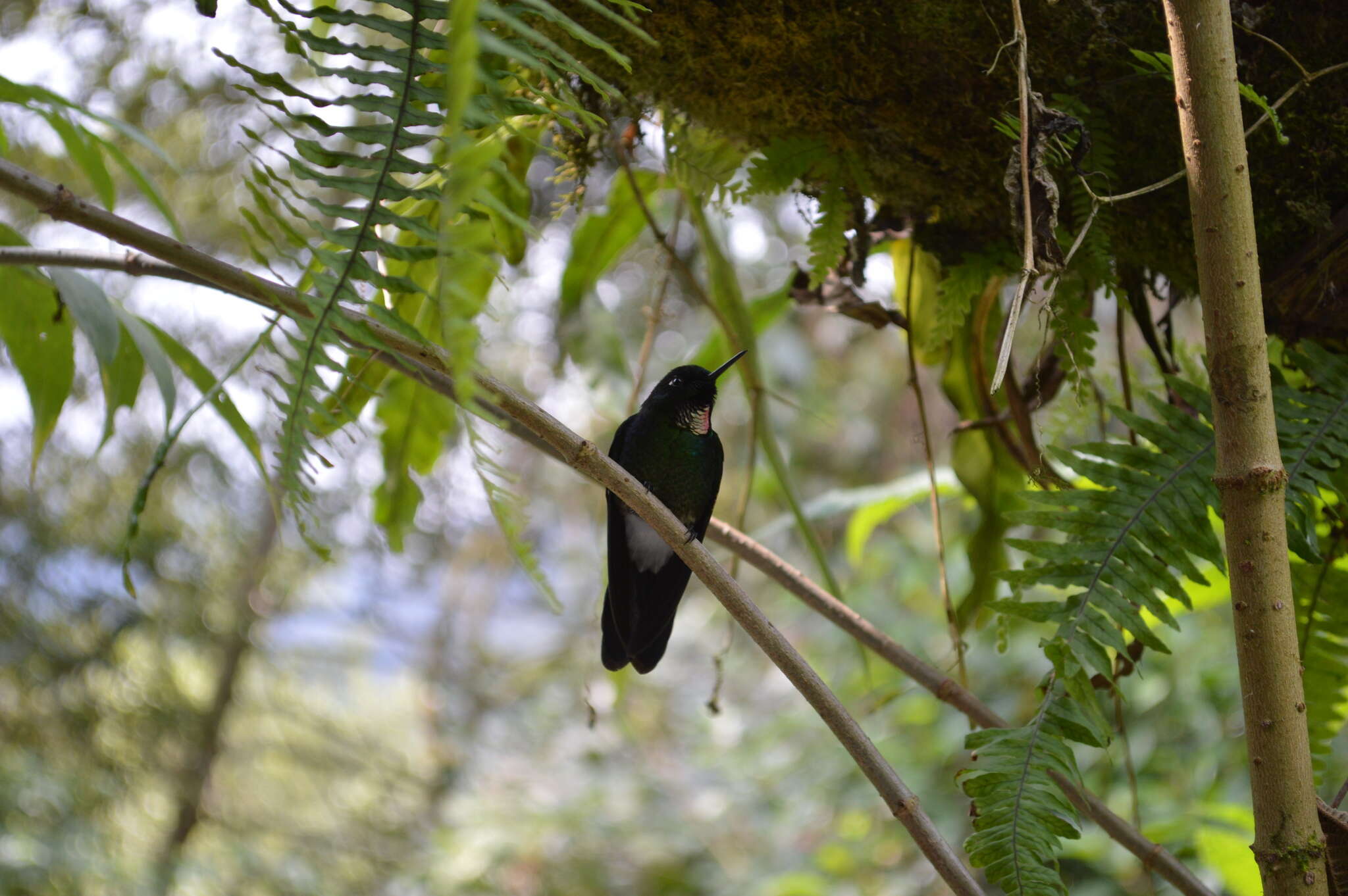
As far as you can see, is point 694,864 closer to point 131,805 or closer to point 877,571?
point 877,571

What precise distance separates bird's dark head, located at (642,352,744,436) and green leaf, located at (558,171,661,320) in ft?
0.81

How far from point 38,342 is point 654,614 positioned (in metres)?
0.87

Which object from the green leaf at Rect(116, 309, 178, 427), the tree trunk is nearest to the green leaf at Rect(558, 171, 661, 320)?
the green leaf at Rect(116, 309, 178, 427)

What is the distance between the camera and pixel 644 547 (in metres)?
1.61

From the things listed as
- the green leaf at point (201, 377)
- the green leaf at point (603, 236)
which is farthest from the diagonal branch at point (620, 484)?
the green leaf at point (603, 236)

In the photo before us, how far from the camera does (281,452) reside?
815 mm

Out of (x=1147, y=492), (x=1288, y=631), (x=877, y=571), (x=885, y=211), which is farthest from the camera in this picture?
(x=877, y=571)

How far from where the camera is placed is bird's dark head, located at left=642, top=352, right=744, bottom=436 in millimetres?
1573

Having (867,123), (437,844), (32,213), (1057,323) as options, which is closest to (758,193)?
(867,123)

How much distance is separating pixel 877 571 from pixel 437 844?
2.13 m

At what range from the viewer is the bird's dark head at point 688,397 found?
5.16ft

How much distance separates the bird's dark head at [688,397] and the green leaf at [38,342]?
810 millimetres

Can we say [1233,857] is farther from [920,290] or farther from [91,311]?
[91,311]

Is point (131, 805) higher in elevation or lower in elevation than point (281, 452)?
higher
